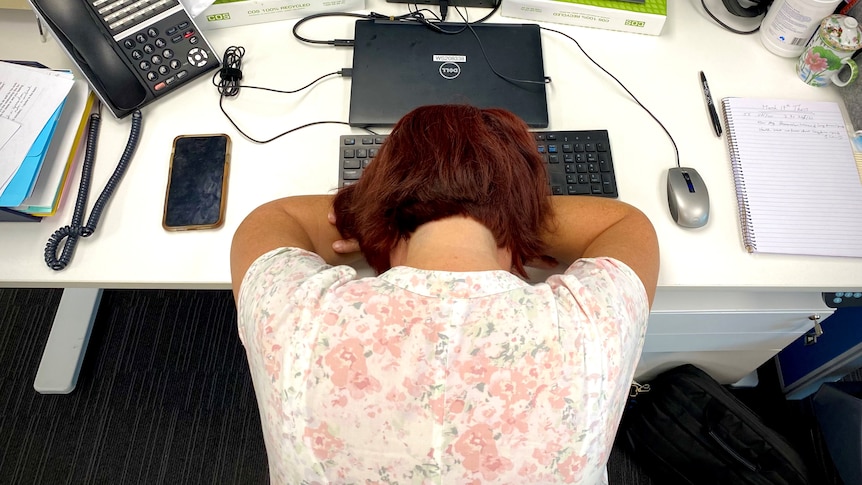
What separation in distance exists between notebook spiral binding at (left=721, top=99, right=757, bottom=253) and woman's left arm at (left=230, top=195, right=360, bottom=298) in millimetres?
593

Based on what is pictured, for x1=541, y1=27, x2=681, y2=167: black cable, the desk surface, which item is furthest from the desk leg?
x1=541, y1=27, x2=681, y2=167: black cable

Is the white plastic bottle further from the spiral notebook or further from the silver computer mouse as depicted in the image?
the silver computer mouse

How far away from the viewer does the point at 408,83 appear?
915 mm

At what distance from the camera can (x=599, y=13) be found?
97 cm

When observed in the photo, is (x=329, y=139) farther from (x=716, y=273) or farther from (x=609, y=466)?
(x=609, y=466)

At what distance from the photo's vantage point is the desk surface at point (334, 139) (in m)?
0.80

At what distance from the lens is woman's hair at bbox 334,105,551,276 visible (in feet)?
2.14

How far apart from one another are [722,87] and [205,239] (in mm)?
904

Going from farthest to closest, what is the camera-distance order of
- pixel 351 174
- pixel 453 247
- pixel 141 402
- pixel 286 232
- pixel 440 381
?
pixel 141 402 < pixel 351 174 < pixel 286 232 < pixel 453 247 < pixel 440 381

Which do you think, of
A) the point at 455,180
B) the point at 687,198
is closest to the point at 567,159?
the point at 687,198

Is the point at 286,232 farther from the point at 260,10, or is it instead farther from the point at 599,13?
the point at 599,13

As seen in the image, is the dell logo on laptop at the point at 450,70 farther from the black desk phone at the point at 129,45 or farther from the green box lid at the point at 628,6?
the black desk phone at the point at 129,45

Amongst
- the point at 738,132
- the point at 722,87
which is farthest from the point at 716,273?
the point at 722,87

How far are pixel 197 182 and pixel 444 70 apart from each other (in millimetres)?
445
